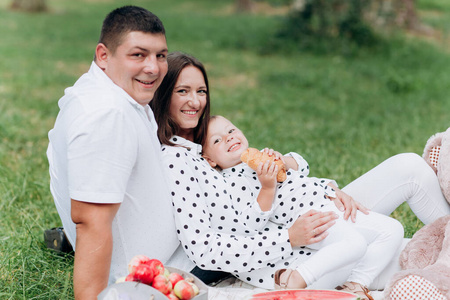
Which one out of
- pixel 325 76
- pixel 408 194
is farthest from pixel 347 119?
pixel 408 194

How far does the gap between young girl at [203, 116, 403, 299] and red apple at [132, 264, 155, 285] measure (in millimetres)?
734

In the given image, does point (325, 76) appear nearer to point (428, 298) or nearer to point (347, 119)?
point (347, 119)

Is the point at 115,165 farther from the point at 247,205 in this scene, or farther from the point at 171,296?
the point at 247,205

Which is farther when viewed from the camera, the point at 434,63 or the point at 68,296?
the point at 434,63

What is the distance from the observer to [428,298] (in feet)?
8.32

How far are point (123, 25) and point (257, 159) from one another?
0.96m

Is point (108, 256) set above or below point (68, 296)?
above

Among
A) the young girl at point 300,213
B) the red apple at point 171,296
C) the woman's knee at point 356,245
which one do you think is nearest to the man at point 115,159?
the red apple at point 171,296

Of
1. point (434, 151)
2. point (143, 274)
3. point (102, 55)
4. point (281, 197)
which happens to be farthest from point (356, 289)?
point (102, 55)

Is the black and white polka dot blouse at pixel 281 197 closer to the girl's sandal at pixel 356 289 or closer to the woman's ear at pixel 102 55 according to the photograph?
the girl's sandal at pixel 356 289

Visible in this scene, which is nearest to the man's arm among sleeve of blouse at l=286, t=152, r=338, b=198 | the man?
the man

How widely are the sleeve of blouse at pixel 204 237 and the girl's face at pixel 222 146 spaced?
270 millimetres

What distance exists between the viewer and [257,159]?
291cm

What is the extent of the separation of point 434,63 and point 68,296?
872 cm
